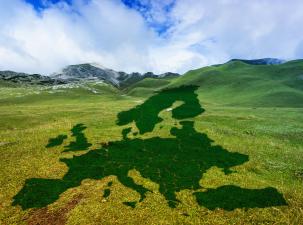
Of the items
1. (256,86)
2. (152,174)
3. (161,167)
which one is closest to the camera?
(152,174)

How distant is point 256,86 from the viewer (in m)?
130

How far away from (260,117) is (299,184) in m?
36.4

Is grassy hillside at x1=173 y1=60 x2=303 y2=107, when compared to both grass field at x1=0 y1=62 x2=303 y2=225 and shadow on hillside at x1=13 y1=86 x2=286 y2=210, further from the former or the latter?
shadow on hillside at x1=13 y1=86 x2=286 y2=210

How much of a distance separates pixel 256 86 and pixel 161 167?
3918 inches

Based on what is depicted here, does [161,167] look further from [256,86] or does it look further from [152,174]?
[256,86]

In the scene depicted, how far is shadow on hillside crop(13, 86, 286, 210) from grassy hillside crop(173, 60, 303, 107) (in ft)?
177

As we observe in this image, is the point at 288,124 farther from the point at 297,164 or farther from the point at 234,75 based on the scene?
the point at 234,75

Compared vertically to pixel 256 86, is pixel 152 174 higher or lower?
lower

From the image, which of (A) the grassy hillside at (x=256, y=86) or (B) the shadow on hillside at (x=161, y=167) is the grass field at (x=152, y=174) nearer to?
(B) the shadow on hillside at (x=161, y=167)

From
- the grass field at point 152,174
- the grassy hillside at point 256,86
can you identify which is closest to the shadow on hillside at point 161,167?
the grass field at point 152,174

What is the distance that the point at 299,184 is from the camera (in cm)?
3753

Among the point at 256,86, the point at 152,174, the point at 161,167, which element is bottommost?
the point at 152,174

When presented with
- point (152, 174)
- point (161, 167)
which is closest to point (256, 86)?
point (161, 167)

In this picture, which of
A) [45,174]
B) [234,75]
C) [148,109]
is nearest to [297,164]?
[45,174]
